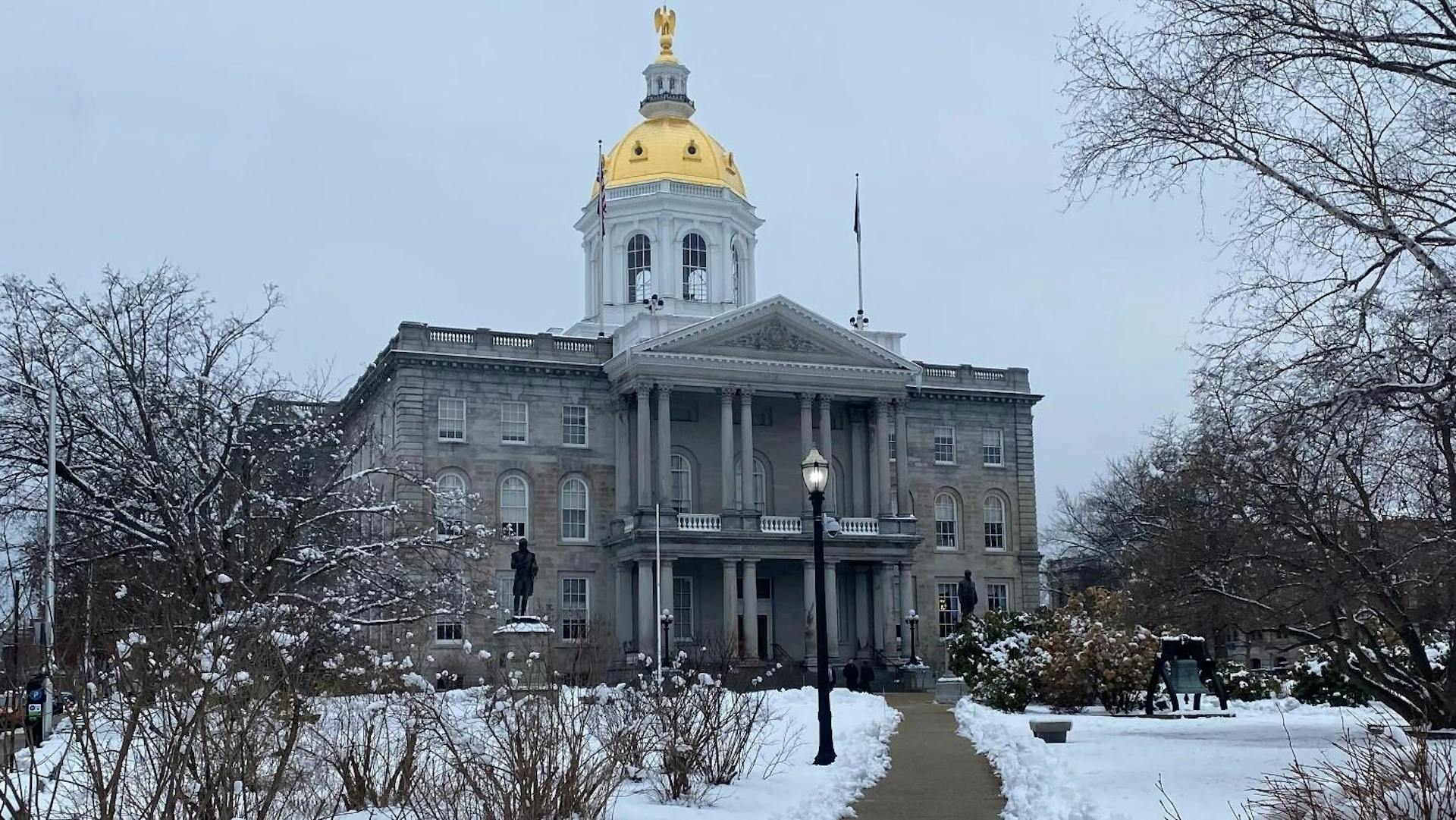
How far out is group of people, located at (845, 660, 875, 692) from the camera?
179ft

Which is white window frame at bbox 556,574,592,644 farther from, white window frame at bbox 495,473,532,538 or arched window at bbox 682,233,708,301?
arched window at bbox 682,233,708,301

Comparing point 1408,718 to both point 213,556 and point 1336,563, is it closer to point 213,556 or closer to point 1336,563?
point 1336,563

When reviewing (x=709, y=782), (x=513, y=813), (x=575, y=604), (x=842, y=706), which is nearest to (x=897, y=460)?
(x=575, y=604)

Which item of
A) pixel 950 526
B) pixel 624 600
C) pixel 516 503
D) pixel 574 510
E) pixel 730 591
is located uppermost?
pixel 516 503

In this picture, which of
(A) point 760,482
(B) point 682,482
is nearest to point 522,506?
(B) point 682,482

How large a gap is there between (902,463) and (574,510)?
13399 millimetres

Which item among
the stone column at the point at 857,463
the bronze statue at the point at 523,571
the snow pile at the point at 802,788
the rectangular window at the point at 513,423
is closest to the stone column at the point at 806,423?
the stone column at the point at 857,463

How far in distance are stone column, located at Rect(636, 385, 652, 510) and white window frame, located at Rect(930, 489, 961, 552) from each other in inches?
588

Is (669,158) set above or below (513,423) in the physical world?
above

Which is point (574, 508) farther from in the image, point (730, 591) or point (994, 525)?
point (994, 525)

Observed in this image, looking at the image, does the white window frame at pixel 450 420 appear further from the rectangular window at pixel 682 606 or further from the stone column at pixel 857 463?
the stone column at pixel 857 463

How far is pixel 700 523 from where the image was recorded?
5991 cm

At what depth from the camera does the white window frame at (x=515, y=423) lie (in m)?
61.6

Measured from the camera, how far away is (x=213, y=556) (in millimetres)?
30625
